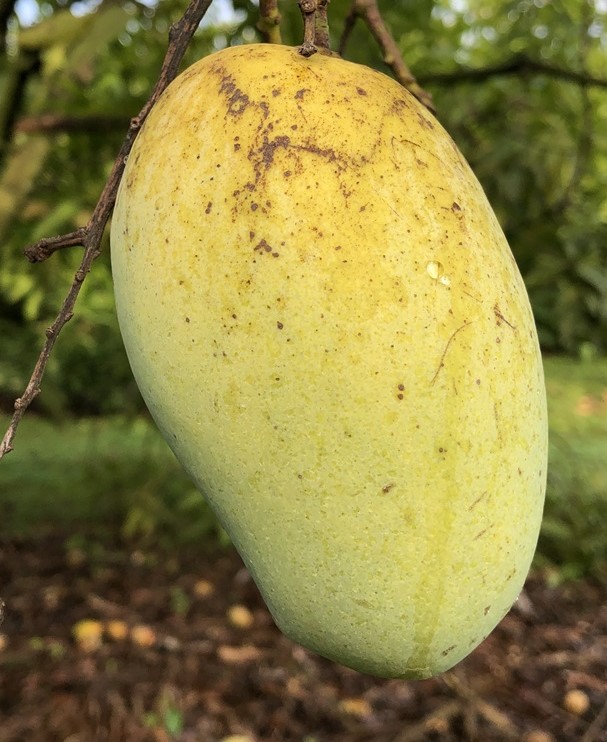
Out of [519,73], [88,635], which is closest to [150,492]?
[88,635]

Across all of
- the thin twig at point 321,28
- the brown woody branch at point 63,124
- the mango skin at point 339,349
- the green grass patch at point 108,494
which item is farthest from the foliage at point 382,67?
the mango skin at point 339,349

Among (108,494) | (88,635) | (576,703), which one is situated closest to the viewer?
(576,703)

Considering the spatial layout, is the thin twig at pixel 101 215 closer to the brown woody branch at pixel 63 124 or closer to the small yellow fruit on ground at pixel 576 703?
the brown woody branch at pixel 63 124

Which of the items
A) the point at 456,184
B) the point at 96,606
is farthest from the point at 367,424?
the point at 96,606

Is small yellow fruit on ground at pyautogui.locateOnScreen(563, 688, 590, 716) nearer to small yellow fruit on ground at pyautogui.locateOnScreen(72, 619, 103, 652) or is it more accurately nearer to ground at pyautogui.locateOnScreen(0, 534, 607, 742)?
ground at pyautogui.locateOnScreen(0, 534, 607, 742)

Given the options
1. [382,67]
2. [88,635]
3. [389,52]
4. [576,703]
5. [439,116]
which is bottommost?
[88,635]

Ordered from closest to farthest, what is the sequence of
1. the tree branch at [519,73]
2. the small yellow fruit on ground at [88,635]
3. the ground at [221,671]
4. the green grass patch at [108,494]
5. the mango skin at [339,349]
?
the mango skin at [339,349]
the tree branch at [519,73]
the ground at [221,671]
the small yellow fruit on ground at [88,635]
the green grass patch at [108,494]

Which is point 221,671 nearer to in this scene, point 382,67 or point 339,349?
point 382,67

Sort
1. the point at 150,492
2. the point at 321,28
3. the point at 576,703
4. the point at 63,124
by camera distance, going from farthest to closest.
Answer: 1. the point at 150,492
2. the point at 576,703
3. the point at 63,124
4. the point at 321,28
